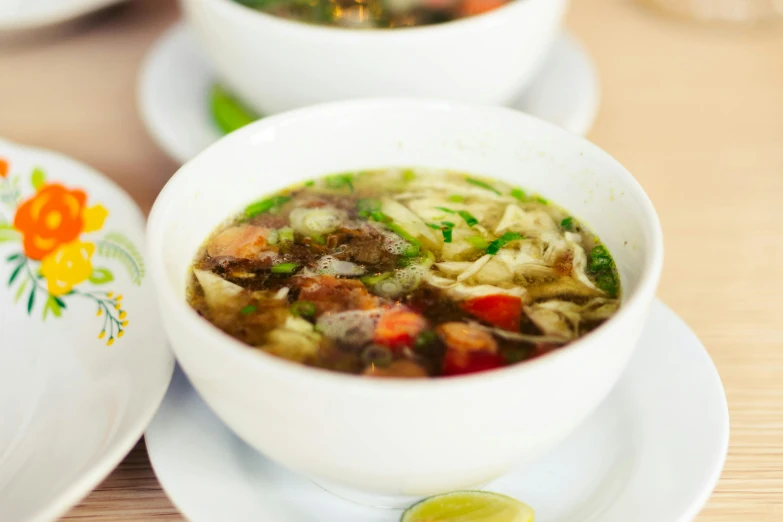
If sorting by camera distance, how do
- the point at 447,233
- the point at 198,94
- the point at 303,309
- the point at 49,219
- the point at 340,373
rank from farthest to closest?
the point at 198,94, the point at 49,219, the point at 447,233, the point at 303,309, the point at 340,373

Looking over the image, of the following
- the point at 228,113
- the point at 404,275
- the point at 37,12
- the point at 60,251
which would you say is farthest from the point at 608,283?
the point at 37,12

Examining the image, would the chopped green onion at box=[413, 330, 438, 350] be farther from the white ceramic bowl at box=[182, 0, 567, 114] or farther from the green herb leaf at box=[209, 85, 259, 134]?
the green herb leaf at box=[209, 85, 259, 134]

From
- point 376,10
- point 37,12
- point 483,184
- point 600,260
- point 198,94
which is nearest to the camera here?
point 600,260

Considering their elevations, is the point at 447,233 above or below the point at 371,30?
below

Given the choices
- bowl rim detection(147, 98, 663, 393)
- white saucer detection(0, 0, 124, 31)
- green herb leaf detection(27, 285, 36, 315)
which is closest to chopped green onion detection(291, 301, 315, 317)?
bowl rim detection(147, 98, 663, 393)

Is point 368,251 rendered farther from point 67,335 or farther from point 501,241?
point 67,335

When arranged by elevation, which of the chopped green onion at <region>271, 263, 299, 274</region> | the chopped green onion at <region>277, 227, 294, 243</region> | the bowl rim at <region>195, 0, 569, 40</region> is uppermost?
the bowl rim at <region>195, 0, 569, 40</region>

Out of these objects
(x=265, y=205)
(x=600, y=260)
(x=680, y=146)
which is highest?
(x=600, y=260)
